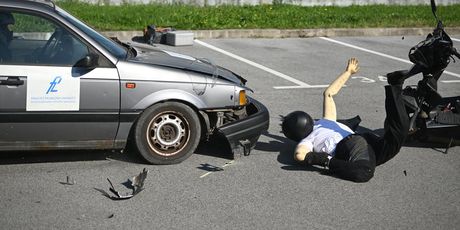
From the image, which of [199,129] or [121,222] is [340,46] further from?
[121,222]

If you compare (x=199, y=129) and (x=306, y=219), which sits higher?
(x=199, y=129)

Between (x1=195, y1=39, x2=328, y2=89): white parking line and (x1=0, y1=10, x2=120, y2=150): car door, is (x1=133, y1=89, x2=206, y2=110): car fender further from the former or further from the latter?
(x1=195, y1=39, x2=328, y2=89): white parking line

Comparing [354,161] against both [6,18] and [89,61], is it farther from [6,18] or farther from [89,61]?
[6,18]

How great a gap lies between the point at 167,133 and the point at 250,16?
960cm

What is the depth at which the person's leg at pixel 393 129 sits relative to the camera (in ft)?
20.3

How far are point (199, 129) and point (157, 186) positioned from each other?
2.69ft

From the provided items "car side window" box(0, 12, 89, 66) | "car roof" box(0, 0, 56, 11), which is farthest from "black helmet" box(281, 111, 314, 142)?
"car roof" box(0, 0, 56, 11)

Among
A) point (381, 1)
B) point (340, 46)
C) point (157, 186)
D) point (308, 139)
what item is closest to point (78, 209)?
point (157, 186)

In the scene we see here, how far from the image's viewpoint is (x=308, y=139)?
6473 millimetres

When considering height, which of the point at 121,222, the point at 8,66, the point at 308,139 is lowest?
the point at 121,222

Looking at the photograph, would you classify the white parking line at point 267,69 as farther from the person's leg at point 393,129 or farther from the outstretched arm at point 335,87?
the person's leg at point 393,129

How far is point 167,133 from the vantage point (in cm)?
624

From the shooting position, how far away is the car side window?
5.79 meters

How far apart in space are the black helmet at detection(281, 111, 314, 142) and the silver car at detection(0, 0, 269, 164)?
351 millimetres
